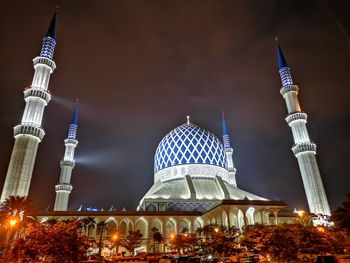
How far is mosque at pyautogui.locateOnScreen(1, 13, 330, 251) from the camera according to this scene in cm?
3178

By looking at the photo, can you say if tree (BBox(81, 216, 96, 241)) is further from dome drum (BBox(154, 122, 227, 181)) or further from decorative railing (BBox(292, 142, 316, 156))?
decorative railing (BBox(292, 142, 316, 156))

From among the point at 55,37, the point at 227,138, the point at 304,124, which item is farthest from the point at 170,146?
the point at 55,37

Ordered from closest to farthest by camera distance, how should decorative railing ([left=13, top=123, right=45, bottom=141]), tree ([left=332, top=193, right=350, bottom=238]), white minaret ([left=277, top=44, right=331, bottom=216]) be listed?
tree ([left=332, top=193, right=350, bottom=238]) → decorative railing ([left=13, top=123, right=45, bottom=141]) → white minaret ([left=277, top=44, right=331, bottom=216])

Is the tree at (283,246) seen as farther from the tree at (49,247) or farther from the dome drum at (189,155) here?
the dome drum at (189,155)

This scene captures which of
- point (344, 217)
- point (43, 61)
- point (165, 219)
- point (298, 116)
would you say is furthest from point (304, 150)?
point (43, 61)

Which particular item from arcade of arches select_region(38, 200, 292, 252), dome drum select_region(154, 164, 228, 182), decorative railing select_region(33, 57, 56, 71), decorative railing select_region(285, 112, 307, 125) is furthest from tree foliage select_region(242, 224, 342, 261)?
decorative railing select_region(33, 57, 56, 71)

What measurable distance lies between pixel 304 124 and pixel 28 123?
38.5m

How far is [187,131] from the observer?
55.0 metres

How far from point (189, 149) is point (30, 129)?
2683 cm

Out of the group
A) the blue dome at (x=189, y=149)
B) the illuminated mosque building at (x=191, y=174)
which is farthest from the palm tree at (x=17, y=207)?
the blue dome at (x=189, y=149)

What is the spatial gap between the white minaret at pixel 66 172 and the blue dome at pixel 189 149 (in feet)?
51.3

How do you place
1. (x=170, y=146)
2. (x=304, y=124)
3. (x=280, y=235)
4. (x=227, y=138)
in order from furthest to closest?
(x=227, y=138) < (x=170, y=146) < (x=304, y=124) < (x=280, y=235)

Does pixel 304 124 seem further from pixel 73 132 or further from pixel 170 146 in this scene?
pixel 73 132

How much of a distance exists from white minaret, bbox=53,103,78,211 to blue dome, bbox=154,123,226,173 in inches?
616
